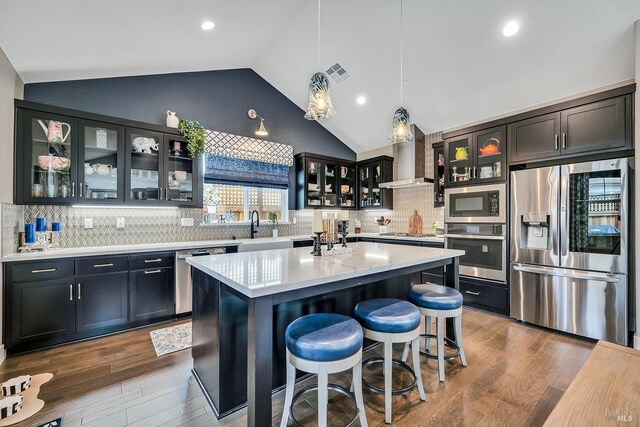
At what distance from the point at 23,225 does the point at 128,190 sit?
1006 millimetres

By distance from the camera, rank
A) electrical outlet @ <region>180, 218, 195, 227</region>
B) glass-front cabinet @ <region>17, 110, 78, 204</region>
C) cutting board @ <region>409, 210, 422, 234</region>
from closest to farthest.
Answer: glass-front cabinet @ <region>17, 110, 78, 204</region>, electrical outlet @ <region>180, 218, 195, 227</region>, cutting board @ <region>409, 210, 422, 234</region>

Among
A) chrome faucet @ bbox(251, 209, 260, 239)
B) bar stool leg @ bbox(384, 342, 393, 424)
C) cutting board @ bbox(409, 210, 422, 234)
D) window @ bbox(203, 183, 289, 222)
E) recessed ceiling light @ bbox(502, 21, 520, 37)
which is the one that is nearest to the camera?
bar stool leg @ bbox(384, 342, 393, 424)

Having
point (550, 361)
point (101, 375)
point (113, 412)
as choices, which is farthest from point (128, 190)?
point (550, 361)

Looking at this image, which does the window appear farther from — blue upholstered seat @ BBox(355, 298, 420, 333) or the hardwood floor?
blue upholstered seat @ BBox(355, 298, 420, 333)

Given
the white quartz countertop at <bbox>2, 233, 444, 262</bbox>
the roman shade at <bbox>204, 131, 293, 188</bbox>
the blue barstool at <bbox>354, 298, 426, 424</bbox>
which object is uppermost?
the roman shade at <bbox>204, 131, 293, 188</bbox>

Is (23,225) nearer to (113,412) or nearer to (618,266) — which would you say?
(113,412)

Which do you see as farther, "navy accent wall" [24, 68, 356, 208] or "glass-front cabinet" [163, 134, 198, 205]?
"glass-front cabinet" [163, 134, 198, 205]

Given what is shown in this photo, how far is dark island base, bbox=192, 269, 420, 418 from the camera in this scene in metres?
1.71

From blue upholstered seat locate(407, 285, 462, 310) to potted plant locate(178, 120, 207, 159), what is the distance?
3.31 metres

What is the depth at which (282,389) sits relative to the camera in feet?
6.55

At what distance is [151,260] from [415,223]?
4228mm

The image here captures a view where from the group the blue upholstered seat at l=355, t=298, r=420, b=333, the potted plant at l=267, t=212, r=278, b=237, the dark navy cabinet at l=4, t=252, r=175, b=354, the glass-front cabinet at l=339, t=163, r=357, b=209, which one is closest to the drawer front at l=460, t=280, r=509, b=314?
the blue upholstered seat at l=355, t=298, r=420, b=333

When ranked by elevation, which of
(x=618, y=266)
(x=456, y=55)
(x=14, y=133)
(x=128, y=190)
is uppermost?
(x=456, y=55)

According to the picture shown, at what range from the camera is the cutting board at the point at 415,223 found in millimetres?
5086
